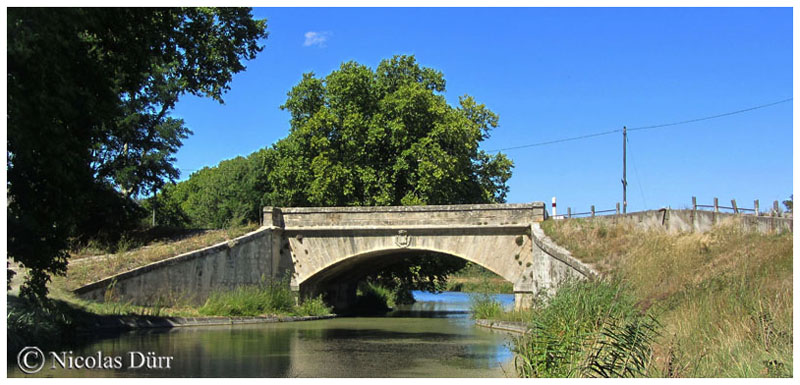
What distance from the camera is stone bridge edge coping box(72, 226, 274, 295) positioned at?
1925 cm

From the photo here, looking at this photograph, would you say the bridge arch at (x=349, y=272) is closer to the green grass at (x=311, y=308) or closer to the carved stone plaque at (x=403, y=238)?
the carved stone plaque at (x=403, y=238)

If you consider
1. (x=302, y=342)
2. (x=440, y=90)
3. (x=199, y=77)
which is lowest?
(x=302, y=342)

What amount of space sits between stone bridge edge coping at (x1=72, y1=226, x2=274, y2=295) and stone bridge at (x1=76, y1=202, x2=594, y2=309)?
0.03 metres

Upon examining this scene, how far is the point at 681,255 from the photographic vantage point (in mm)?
14617

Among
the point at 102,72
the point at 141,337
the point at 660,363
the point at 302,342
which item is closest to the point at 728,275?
the point at 660,363

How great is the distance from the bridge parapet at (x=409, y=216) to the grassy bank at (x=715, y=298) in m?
5.70

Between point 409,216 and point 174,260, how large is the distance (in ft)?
23.0

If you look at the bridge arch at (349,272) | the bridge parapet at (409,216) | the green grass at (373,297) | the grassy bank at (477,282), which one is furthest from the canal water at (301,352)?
the grassy bank at (477,282)

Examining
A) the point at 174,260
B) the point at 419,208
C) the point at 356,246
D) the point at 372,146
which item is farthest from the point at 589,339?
the point at 372,146

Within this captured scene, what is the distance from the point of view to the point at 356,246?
24.9 m

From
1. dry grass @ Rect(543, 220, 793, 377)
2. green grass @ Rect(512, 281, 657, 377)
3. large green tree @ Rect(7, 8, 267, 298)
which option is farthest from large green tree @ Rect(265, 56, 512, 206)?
green grass @ Rect(512, 281, 657, 377)

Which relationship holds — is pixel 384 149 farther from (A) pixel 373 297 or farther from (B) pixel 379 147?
(A) pixel 373 297

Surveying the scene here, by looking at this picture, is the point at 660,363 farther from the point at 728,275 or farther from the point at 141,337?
the point at 141,337

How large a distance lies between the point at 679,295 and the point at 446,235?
42.2 feet
